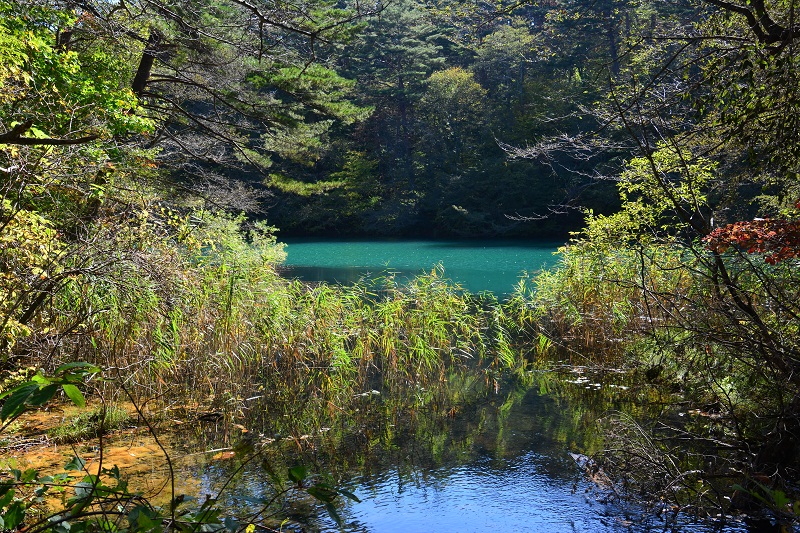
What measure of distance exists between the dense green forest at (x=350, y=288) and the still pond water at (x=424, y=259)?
5662mm

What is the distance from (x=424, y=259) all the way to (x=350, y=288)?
15504 mm

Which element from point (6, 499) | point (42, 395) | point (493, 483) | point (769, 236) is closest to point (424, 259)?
point (493, 483)

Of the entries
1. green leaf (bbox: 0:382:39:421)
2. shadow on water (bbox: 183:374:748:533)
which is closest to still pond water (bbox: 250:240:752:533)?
shadow on water (bbox: 183:374:748:533)

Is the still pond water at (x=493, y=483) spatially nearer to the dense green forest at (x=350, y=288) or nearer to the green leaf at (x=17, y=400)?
the dense green forest at (x=350, y=288)

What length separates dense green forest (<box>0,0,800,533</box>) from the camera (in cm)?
390

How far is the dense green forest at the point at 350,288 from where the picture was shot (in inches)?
153

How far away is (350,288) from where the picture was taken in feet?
30.0

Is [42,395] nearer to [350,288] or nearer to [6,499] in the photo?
[6,499]

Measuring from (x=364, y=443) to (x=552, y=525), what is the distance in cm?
206

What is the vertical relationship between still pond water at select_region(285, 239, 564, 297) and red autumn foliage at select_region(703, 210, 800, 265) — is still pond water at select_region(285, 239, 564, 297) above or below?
below

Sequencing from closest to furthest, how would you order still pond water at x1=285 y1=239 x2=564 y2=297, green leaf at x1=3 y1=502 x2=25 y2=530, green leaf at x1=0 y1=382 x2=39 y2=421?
green leaf at x1=0 y1=382 x2=39 y2=421 < green leaf at x1=3 y1=502 x2=25 y2=530 < still pond water at x1=285 y1=239 x2=564 y2=297

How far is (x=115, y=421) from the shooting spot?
5910mm

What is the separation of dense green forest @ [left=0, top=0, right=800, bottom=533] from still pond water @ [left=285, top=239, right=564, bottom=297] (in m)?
5.66

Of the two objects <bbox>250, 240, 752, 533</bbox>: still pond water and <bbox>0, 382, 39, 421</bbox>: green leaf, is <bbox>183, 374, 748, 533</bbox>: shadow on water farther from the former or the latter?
<bbox>0, 382, 39, 421</bbox>: green leaf
